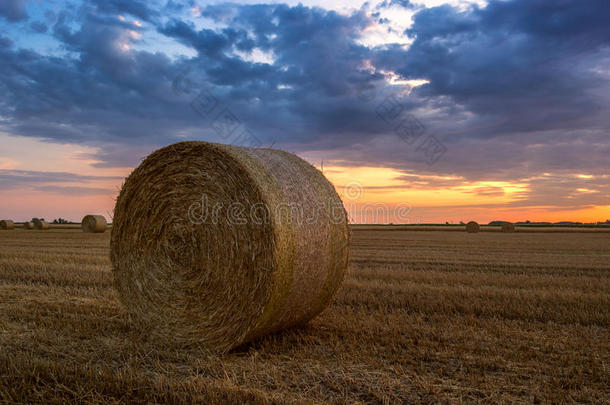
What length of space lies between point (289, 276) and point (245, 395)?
4.81 feet

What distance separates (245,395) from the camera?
12.0ft

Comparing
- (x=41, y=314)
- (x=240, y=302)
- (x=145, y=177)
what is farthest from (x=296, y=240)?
(x=41, y=314)

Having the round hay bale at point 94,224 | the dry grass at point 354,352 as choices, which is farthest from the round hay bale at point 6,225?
the dry grass at point 354,352

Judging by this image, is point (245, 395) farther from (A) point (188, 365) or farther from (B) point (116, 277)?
(B) point (116, 277)

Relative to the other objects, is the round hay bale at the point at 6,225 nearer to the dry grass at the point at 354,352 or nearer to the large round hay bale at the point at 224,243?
the dry grass at the point at 354,352

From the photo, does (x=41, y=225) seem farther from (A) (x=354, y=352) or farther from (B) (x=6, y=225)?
(A) (x=354, y=352)

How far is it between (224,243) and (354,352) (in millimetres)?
1710

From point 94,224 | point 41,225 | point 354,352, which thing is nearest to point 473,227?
point 94,224

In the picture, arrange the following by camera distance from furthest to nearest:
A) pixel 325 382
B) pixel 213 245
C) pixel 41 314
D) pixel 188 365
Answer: pixel 41 314
pixel 213 245
pixel 188 365
pixel 325 382

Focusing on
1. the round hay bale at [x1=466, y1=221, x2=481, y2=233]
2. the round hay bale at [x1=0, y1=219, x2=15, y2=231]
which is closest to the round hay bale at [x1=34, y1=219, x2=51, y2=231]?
the round hay bale at [x1=0, y1=219, x2=15, y2=231]

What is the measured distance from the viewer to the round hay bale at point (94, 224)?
2662 centimetres

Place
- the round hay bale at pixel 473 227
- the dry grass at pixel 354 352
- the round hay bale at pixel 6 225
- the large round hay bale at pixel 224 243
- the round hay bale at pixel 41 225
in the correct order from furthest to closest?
1. the round hay bale at pixel 41 225
2. the round hay bale at pixel 6 225
3. the round hay bale at pixel 473 227
4. the large round hay bale at pixel 224 243
5. the dry grass at pixel 354 352

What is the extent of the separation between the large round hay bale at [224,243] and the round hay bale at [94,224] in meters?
22.2

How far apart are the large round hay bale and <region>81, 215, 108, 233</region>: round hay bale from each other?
22243 millimetres
